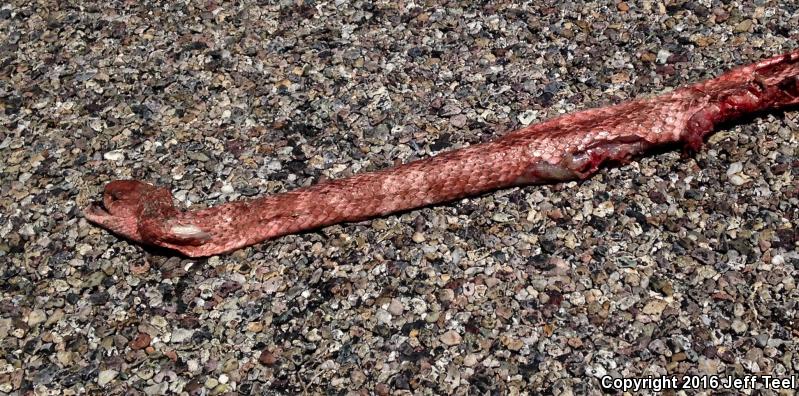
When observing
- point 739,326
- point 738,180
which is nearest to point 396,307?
point 739,326

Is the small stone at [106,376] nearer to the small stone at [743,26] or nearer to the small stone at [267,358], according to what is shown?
the small stone at [267,358]

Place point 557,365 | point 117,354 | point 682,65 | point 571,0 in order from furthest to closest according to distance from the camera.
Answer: point 571,0 → point 682,65 → point 117,354 → point 557,365

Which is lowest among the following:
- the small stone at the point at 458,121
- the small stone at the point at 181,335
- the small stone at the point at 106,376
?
the small stone at the point at 106,376

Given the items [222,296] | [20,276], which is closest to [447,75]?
[222,296]

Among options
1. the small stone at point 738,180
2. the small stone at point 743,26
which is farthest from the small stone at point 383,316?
the small stone at point 743,26

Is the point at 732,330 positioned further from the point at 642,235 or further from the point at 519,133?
the point at 519,133

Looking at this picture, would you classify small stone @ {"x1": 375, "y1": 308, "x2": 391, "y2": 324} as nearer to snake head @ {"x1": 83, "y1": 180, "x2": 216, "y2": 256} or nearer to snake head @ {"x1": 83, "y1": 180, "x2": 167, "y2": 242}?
snake head @ {"x1": 83, "y1": 180, "x2": 216, "y2": 256}
